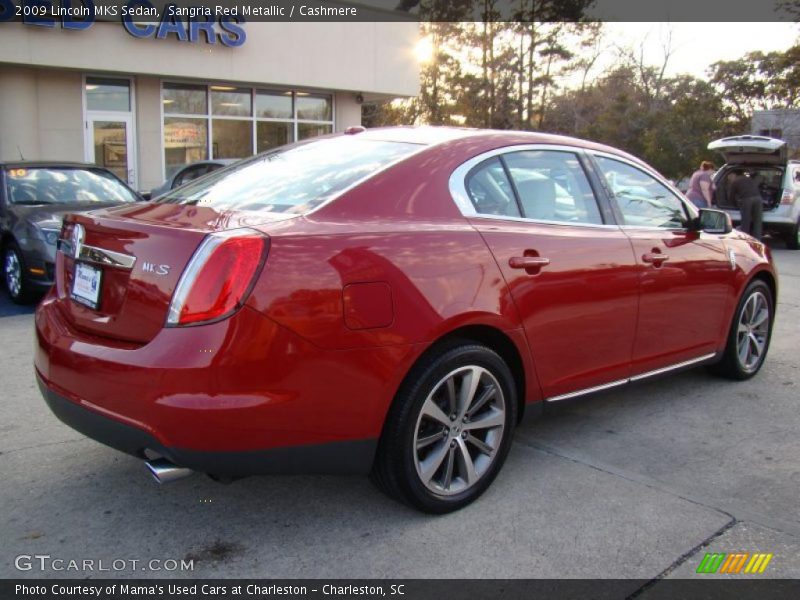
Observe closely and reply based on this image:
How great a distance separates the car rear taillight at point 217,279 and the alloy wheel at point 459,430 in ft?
3.00

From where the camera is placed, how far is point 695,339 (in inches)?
181

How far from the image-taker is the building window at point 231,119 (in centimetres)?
1770

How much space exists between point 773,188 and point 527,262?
45.5 ft

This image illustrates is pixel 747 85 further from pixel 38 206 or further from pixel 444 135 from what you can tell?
pixel 444 135

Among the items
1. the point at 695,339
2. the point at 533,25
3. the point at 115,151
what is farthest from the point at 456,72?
the point at 695,339

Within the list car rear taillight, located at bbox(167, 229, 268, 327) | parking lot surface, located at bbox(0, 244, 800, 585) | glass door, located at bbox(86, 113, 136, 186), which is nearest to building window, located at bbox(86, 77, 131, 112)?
glass door, located at bbox(86, 113, 136, 186)

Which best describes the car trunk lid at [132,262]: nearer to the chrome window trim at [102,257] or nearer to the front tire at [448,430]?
the chrome window trim at [102,257]

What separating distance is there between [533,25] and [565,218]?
116 ft

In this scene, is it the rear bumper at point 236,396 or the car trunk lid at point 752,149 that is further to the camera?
the car trunk lid at point 752,149

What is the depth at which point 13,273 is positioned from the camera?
782cm

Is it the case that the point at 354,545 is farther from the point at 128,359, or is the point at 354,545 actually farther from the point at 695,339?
the point at 695,339

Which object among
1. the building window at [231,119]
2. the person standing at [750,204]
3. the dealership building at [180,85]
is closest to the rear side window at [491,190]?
the person standing at [750,204]

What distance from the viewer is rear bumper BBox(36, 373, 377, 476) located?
2.62 metres

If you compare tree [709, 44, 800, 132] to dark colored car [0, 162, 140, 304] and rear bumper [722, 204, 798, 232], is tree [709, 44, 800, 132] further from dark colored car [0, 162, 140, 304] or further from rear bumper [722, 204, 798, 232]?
dark colored car [0, 162, 140, 304]
